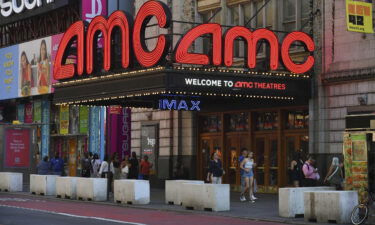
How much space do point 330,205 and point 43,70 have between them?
3180 centimetres

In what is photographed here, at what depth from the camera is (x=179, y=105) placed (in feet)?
118

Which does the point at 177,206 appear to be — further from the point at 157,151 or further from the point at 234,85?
the point at 157,151

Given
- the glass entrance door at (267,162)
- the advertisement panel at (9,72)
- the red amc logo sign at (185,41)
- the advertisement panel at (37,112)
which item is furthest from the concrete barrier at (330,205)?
the advertisement panel at (9,72)

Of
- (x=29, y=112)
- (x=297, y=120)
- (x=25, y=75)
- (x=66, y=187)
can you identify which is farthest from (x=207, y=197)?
(x=29, y=112)

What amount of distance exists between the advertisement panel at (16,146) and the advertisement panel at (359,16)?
20.3 metres

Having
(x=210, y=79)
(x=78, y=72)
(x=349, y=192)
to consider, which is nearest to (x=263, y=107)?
(x=210, y=79)

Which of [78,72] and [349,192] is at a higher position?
[78,72]

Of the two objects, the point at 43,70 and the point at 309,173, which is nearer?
the point at 309,173

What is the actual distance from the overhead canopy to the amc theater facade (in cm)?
4

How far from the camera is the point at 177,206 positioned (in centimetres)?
2802

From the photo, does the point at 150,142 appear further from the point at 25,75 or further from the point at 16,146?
the point at 25,75

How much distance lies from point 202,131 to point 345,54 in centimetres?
1079

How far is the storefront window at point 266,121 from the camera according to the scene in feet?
116

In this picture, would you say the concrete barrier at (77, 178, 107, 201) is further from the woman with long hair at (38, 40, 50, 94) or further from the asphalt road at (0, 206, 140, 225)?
the woman with long hair at (38, 40, 50, 94)
